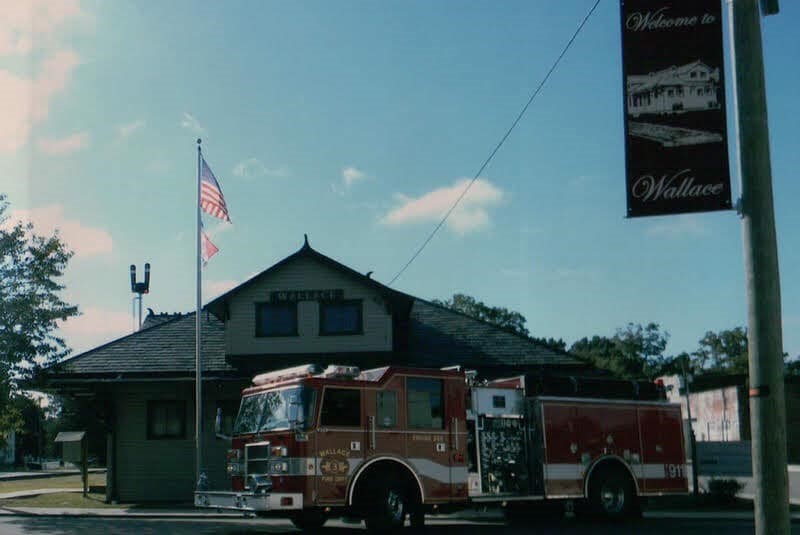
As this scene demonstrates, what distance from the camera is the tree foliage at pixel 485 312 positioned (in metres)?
77.1

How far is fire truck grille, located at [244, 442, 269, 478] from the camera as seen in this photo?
16078mm

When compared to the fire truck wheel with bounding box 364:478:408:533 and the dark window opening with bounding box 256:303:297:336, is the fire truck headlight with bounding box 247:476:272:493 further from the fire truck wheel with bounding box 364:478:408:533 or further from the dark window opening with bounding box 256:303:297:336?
the dark window opening with bounding box 256:303:297:336

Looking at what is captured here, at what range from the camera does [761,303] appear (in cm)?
469

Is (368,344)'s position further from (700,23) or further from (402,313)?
(700,23)

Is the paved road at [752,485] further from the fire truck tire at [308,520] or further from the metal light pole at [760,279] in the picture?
the metal light pole at [760,279]

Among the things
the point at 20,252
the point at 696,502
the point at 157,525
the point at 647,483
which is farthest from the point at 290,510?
the point at 20,252

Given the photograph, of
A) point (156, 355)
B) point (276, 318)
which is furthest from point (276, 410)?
point (156, 355)

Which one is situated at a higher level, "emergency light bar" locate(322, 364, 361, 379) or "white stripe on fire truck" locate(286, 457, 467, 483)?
"emergency light bar" locate(322, 364, 361, 379)

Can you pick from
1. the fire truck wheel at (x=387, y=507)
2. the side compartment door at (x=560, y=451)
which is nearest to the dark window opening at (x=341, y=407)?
the fire truck wheel at (x=387, y=507)

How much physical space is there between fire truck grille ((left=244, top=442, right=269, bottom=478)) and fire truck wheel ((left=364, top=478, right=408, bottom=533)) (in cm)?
195

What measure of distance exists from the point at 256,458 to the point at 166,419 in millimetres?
12015

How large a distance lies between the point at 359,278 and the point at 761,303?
75.8 ft

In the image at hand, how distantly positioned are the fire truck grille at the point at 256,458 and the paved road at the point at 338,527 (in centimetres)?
119

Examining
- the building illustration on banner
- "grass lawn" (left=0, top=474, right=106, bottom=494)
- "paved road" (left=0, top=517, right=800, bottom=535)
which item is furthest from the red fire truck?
"grass lawn" (left=0, top=474, right=106, bottom=494)
